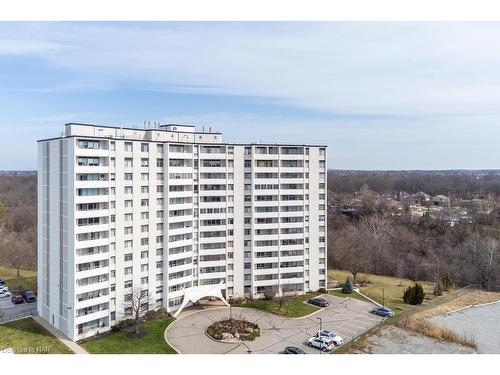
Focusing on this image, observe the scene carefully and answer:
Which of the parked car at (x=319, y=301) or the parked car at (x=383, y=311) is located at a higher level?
the parked car at (x=319, y=301)

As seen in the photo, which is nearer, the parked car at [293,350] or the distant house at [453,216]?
the parked car at [293,350]

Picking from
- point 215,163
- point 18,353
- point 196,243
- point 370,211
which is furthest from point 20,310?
point 370,211

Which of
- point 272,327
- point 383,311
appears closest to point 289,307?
point 272,327

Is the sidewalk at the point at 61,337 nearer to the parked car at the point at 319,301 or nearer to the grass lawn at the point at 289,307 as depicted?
the grass lawn at the point at 289,307

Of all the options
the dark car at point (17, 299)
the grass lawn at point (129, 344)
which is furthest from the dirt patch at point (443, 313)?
the dark car at point (17, 299)

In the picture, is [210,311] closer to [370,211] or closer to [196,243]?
[196,243]

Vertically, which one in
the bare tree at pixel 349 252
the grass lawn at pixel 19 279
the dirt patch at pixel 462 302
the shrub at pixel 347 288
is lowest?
the dirt patch at pixel 462 302
